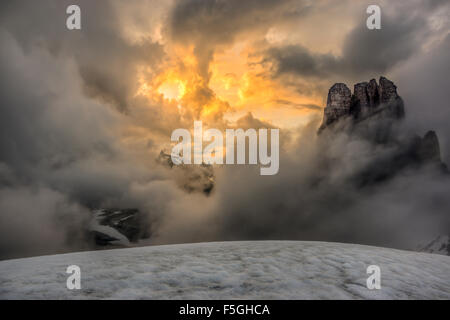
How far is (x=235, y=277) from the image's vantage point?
33.8 ft

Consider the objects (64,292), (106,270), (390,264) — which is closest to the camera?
(64,292)

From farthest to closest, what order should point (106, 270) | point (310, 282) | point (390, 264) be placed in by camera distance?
point (390, 264) → point (106, 270) → point (310, 282)

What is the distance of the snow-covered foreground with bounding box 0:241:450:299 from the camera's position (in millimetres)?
8789

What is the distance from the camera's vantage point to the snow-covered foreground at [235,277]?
879cm

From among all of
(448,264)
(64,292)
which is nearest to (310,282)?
(64,292)
